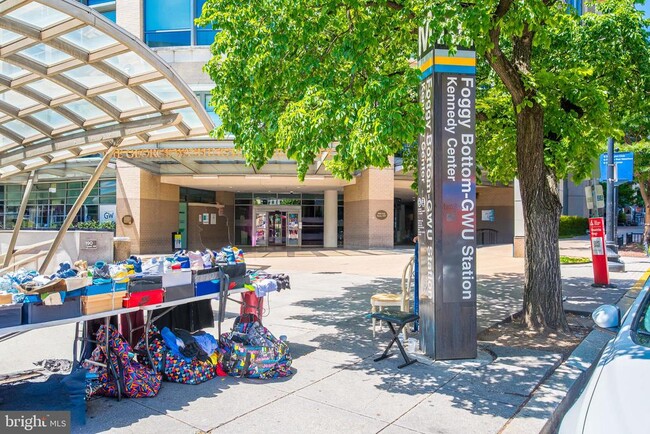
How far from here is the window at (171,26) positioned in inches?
846

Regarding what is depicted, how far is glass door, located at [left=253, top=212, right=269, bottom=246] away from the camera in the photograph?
27906 millimetres

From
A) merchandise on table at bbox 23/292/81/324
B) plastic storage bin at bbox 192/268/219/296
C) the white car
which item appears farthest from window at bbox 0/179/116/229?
the white car

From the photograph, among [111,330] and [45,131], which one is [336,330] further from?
[45,131]

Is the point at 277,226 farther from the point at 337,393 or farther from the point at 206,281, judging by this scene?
the point at 337,393

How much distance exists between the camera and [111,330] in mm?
4609

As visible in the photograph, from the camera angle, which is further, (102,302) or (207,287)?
(207,287)

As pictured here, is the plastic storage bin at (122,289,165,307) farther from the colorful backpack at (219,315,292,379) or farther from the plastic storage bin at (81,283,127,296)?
the colorful backpack at (219,315,292,379)

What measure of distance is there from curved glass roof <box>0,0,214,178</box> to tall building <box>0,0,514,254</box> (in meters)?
7.97

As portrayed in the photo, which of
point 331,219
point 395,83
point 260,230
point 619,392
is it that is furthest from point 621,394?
point 260,230

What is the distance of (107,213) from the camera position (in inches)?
870

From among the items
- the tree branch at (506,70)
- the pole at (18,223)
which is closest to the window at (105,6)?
the pole at (18,223)

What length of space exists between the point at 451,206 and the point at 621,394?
3.21 m

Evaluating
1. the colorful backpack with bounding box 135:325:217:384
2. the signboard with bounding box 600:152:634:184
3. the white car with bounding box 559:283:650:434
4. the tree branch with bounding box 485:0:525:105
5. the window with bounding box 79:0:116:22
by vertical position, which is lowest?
the colorful backpack with bounding box 135:325:217:384

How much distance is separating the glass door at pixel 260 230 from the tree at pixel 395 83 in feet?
65.6
